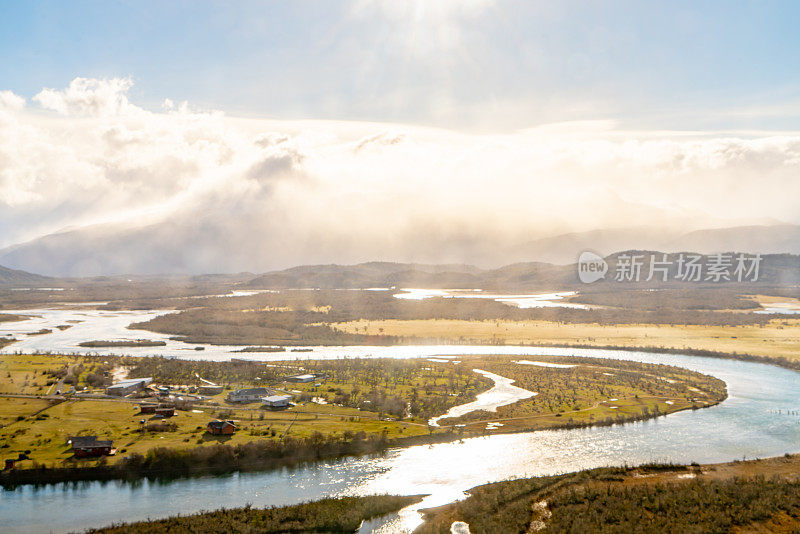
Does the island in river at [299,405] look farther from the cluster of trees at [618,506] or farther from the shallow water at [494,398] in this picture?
the cluster of trees at [618,506]

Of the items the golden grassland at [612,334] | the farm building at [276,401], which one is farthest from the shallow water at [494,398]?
the golden grassland at [612,334]

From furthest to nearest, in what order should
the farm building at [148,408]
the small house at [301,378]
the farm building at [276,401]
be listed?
the small house at [301,378] < the farm building at [276,401] < the farm building at [148,408]

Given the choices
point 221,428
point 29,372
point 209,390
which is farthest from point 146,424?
point 29,372

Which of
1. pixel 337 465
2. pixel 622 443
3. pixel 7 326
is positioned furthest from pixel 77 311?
pixel 622 443

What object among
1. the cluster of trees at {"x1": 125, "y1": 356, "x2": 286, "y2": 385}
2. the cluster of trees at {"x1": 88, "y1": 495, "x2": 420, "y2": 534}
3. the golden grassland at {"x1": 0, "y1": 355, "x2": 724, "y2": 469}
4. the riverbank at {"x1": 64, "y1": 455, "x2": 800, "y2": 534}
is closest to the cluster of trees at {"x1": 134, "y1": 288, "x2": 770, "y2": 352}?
the cluster of trees at {"x1": 125, "y1": 356, "x2": 286, "y2": 385}

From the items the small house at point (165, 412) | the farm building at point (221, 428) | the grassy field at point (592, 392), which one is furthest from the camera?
the grassy field at point (592, 392)

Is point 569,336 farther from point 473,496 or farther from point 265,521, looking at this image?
point 265,521
